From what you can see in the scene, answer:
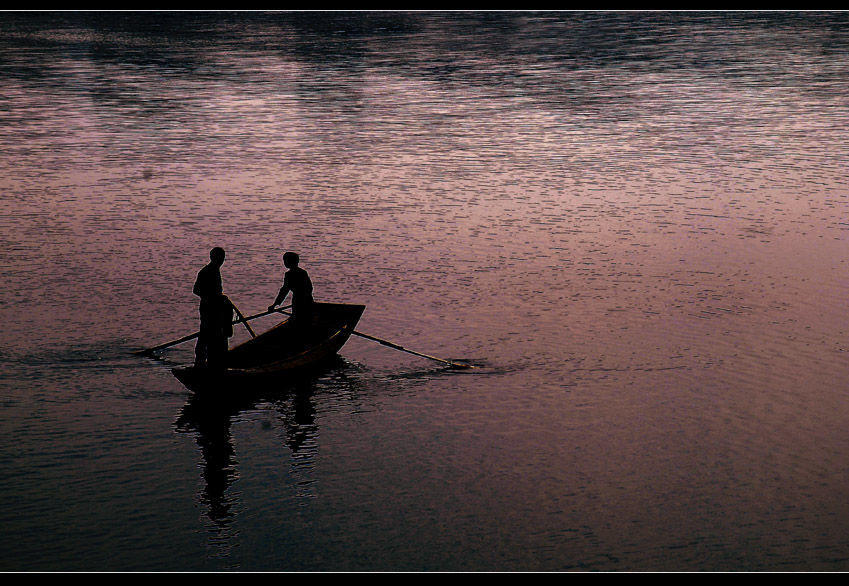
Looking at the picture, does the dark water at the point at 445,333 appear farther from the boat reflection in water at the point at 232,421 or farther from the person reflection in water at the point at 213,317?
the person reflection in water at the point at 213,317

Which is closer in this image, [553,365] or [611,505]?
[611,505]

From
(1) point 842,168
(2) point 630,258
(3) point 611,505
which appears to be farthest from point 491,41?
(3) point 611,505

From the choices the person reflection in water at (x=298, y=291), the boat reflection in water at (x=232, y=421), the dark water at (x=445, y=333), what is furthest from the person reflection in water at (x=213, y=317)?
the person reflection in water at (x=298, y=291)

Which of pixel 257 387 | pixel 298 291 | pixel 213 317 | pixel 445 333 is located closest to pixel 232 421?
pixel 257 387

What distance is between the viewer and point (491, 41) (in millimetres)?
80500

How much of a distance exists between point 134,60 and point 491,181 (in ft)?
132

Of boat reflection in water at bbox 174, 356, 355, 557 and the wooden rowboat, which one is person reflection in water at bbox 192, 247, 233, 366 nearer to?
the wooden rowboat

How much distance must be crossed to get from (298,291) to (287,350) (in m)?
0.96

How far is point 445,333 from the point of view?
870 inches

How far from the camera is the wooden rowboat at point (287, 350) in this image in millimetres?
17984

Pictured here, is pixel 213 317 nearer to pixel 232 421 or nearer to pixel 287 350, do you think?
pixel 232 421

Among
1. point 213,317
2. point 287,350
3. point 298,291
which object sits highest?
point 298,291

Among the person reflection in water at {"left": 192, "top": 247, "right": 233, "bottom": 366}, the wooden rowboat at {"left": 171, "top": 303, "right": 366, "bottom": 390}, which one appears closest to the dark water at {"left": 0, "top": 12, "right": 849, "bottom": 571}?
the wooden rowboat at {"left": 171, "top": 303, "right": 366, "bottom": 390}
